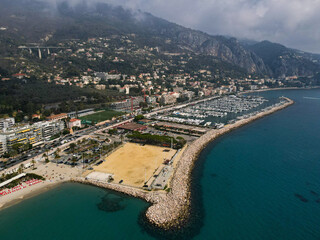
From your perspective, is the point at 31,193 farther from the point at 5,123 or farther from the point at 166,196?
the point at 5,123

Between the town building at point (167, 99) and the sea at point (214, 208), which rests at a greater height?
the town building at point (167, 99)

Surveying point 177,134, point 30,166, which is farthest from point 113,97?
point 30,166

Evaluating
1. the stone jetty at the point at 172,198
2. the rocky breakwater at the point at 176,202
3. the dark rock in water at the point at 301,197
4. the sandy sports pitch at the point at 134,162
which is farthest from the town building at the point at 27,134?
the dark rock in water at the point at 301,197

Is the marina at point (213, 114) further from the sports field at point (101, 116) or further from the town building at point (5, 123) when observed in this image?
the town building at point (5, 123)

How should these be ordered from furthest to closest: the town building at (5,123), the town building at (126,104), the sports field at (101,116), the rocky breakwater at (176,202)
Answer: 1. the town building at (126,104)
2. the sports field at (101,116)
3. the town building at (5,123)
4. the rocky breakwater at (176,202)

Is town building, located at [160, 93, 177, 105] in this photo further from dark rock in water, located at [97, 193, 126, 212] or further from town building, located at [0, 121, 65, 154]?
dark rock in water, located at [97, 193, 126, 212]

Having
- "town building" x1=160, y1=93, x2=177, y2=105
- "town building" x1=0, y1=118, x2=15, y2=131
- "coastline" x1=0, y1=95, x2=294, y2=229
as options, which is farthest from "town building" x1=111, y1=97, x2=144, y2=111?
"coastline" x1=0, y1=95, x2=294, y2=229
